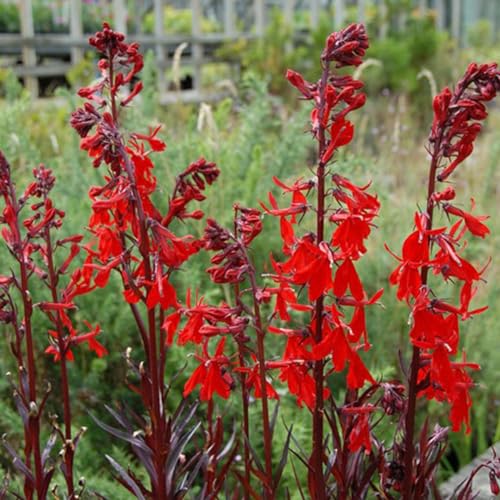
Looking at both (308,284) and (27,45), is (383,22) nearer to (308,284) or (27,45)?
(27,45)

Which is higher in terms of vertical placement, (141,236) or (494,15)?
(494,15)

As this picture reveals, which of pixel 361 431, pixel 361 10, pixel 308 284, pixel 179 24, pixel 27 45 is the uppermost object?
pixel 361 10

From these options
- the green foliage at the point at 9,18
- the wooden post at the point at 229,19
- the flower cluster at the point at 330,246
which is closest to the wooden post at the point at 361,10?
the wooden post at the point at 229,19

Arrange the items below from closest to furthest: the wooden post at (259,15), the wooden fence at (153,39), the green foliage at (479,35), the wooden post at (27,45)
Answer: the wooden post at (27,45)
the wooden fence at (153,39)
the wooden post at (259,15)
the green foliage at (479,35)

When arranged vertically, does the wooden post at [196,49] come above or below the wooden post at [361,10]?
below

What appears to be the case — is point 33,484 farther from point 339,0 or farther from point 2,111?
point 339,0

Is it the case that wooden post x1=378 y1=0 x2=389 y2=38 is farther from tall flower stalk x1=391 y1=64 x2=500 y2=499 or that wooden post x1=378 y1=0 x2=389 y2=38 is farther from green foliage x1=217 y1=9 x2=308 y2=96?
tall flower stalk x1=391 y1=64 x2=500 y2=499

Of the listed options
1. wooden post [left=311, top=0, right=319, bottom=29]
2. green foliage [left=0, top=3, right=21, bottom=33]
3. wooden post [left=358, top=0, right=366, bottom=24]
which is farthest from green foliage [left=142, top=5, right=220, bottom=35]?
green foliage [left=0, top=3, right=21, bottom=33]

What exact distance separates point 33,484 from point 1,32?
9.89 m

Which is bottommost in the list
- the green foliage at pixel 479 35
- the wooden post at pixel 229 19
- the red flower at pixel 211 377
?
the red flower at pixel 211 377

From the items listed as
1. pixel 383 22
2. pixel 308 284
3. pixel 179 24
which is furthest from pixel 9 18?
pixel 308 284

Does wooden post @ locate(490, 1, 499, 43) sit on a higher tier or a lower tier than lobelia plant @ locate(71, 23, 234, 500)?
higher

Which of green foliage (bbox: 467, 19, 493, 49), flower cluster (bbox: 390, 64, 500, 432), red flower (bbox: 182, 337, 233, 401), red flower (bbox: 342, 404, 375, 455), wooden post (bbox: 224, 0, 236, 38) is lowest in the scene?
red flower (bbox: 342, 404, 375, 455)

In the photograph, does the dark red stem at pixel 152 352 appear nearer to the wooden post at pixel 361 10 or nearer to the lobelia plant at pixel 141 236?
the lobelia plant at pixel 141 236
